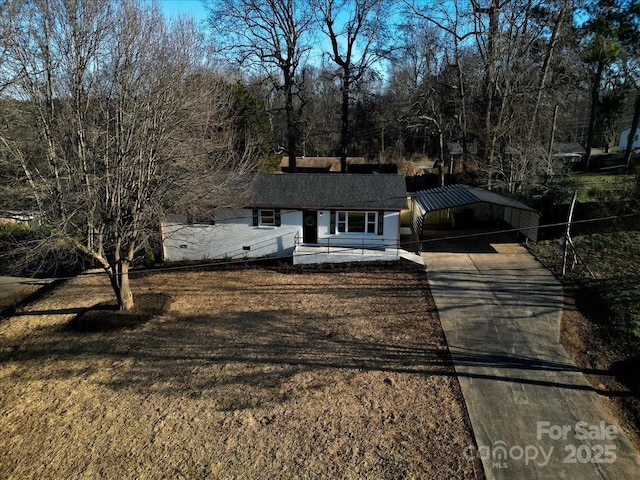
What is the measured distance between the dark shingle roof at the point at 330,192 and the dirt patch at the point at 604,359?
8.33 m

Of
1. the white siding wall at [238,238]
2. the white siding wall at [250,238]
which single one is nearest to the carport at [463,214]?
the white siding wall at [250,238]

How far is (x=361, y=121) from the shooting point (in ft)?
167

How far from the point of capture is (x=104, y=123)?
1316 cm

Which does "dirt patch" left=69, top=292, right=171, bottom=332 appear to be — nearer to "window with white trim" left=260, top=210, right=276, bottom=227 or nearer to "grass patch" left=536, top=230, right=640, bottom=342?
"window with white trim" left=260, top=210, right=276, bottom=227

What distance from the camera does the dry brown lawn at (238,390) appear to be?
26.3 ft

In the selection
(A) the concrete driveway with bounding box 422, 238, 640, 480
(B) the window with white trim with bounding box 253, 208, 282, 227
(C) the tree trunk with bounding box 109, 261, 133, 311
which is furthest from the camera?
(B) the window with white trim with bounding box 253, 208, 282, 227

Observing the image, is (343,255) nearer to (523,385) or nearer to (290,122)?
(523,385)

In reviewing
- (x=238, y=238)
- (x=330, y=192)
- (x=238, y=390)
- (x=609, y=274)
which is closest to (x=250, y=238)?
(x=238, y=238)

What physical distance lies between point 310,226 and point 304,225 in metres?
0.30

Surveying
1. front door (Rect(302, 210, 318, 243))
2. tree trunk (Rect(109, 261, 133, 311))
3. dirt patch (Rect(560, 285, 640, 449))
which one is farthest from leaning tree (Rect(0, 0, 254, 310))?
dirt patch (Rect(560, 285, 640, 449))

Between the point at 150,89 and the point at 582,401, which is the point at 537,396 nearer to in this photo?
the point at 582,401

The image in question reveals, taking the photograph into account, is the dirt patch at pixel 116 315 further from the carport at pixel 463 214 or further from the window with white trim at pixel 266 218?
the carport at pixel 463 214

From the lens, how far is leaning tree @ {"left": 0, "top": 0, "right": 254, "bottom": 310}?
1173 cm

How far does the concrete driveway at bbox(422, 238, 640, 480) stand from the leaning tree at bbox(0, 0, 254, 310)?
35.6 ft
